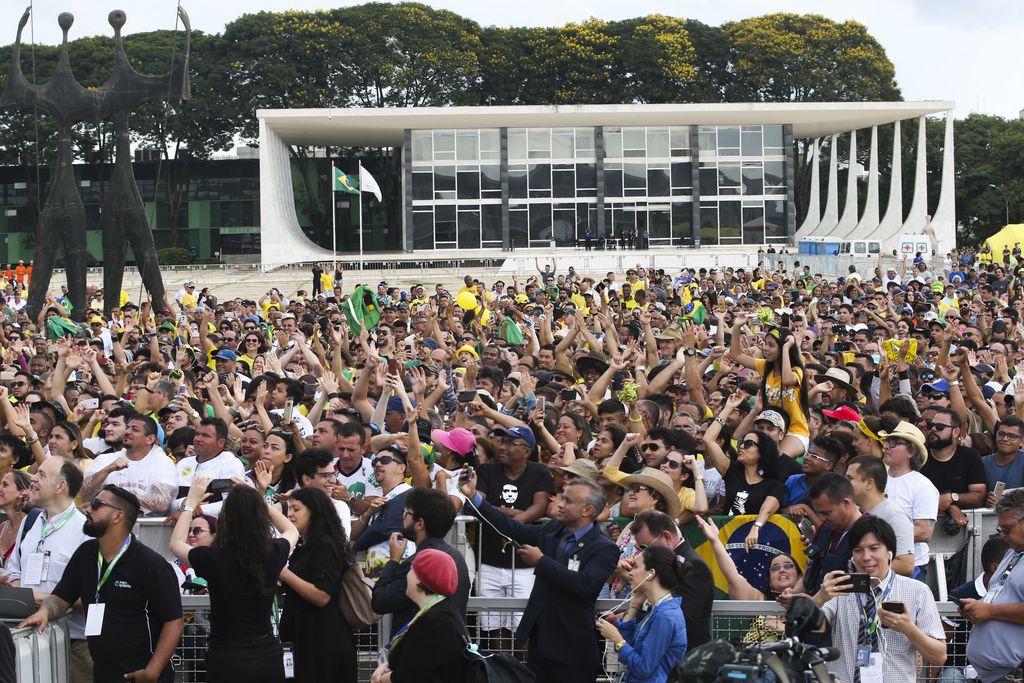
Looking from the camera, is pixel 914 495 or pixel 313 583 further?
pixel 914 495

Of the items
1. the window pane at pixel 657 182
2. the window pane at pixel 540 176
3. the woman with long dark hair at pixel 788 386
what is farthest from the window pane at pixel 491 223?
the woman with long dark hair at pixel 788 386

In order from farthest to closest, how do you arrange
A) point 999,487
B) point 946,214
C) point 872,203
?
point 872,203, point 946,214, point 999,487

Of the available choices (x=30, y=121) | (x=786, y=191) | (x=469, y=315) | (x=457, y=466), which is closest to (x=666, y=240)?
(x=786, y=191)

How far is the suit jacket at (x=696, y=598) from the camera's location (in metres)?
5.86

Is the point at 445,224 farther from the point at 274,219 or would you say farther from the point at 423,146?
the point at 274,219

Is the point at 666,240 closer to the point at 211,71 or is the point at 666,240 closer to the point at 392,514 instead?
the point at 211,71

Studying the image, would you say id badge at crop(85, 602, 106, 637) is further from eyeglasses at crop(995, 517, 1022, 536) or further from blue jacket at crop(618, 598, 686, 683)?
eyeglasses at crop(995, 517, 1022, 536)

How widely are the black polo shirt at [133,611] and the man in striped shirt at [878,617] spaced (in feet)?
10.0

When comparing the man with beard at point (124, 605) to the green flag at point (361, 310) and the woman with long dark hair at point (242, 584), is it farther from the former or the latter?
the green flag at point (361, 310)

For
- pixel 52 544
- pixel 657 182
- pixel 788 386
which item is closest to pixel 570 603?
pixel 52 544

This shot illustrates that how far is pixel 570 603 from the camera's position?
6320 millimetres

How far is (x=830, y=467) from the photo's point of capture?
24.6ft

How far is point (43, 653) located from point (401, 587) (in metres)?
1.84

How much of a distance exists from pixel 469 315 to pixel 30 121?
4790 centimetres
